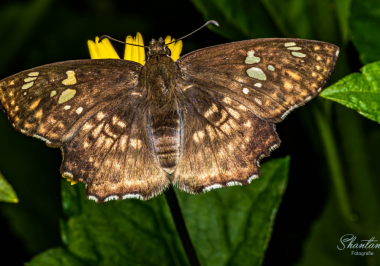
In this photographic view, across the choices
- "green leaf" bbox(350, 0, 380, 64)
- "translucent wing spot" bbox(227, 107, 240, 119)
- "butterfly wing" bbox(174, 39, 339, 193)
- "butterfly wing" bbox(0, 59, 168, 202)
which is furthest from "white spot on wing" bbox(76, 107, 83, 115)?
"green leaf" bbox(350, 0, 380, 64)

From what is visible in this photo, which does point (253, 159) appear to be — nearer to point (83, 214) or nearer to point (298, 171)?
point (83, 214)

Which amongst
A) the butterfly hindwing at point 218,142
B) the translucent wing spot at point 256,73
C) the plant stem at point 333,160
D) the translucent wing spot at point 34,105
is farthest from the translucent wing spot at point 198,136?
the plant stem at point 333,160

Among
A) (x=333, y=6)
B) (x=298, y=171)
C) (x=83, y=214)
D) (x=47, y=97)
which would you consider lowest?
(x=298, y=171)

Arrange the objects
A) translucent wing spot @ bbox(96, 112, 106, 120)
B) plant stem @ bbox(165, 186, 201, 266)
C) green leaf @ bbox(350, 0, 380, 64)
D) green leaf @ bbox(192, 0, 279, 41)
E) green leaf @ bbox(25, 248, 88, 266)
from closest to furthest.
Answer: plant stem @ bbox(165, 186, 201, 266)
translucent wing spot @ bbox(96, 112, 106, 120)
green leaf @ bbox(25, 248, 88, 266)
green leaf @ bbox(350, 0, 380, 64)
green leaf @ bbox(192, 0, 279, 41)

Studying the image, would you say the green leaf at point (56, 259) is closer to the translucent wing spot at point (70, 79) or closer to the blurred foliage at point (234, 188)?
the blurred foliage at point (234, 188)

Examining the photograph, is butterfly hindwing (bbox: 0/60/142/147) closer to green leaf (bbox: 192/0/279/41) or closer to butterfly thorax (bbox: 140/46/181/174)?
butterfly thorax (bbox: 140/46/181/174)

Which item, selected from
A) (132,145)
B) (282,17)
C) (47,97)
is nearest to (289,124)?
(282,17)

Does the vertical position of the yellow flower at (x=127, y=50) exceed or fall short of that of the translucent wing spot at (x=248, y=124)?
it exceeds it

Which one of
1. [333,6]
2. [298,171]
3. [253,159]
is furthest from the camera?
[298,171]
